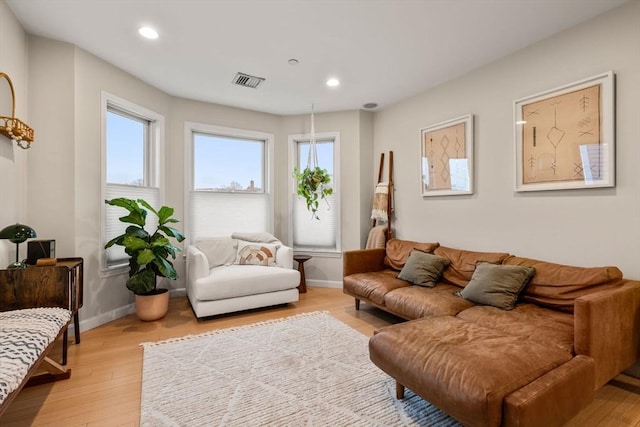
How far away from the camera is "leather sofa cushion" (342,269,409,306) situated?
10.1 ft

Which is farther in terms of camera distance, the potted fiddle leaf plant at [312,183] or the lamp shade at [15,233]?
the potted fiddle leaf plant at [312,183]

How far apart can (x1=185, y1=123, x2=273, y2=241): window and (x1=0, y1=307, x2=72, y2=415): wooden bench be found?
2.28 meters

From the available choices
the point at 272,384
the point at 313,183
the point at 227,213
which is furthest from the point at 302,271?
the point at 272,384

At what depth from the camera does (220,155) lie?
4.58 metres

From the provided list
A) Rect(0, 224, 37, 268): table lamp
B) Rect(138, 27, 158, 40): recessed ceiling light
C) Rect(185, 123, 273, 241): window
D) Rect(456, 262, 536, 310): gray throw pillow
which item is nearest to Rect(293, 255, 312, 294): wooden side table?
Rect(185, 123, 273, 241): window

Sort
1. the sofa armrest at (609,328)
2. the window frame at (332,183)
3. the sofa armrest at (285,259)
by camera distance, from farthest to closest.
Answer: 1. the window frame at (332,183)
2. the sofa armrest at (285,259)
3. the sofa armrest at (609,328)

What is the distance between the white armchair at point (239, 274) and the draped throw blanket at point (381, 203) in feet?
4.57

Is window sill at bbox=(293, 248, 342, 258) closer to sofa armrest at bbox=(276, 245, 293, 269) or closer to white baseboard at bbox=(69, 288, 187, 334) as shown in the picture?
sofa armrest at bbox=(276, 245, 293, 269)

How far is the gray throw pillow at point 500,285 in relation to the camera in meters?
2.39

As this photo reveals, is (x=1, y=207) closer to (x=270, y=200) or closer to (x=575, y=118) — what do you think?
(x=270, y=200)

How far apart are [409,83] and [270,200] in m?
2.58

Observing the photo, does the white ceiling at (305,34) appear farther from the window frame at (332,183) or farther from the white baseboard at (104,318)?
the white baseboard at (104,318)

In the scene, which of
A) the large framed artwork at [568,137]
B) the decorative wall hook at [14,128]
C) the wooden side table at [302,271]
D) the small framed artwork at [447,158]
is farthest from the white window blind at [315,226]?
the decorative wall hook at [14,128]

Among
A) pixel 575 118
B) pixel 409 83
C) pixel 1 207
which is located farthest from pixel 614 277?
Answer: pixel 1 207
